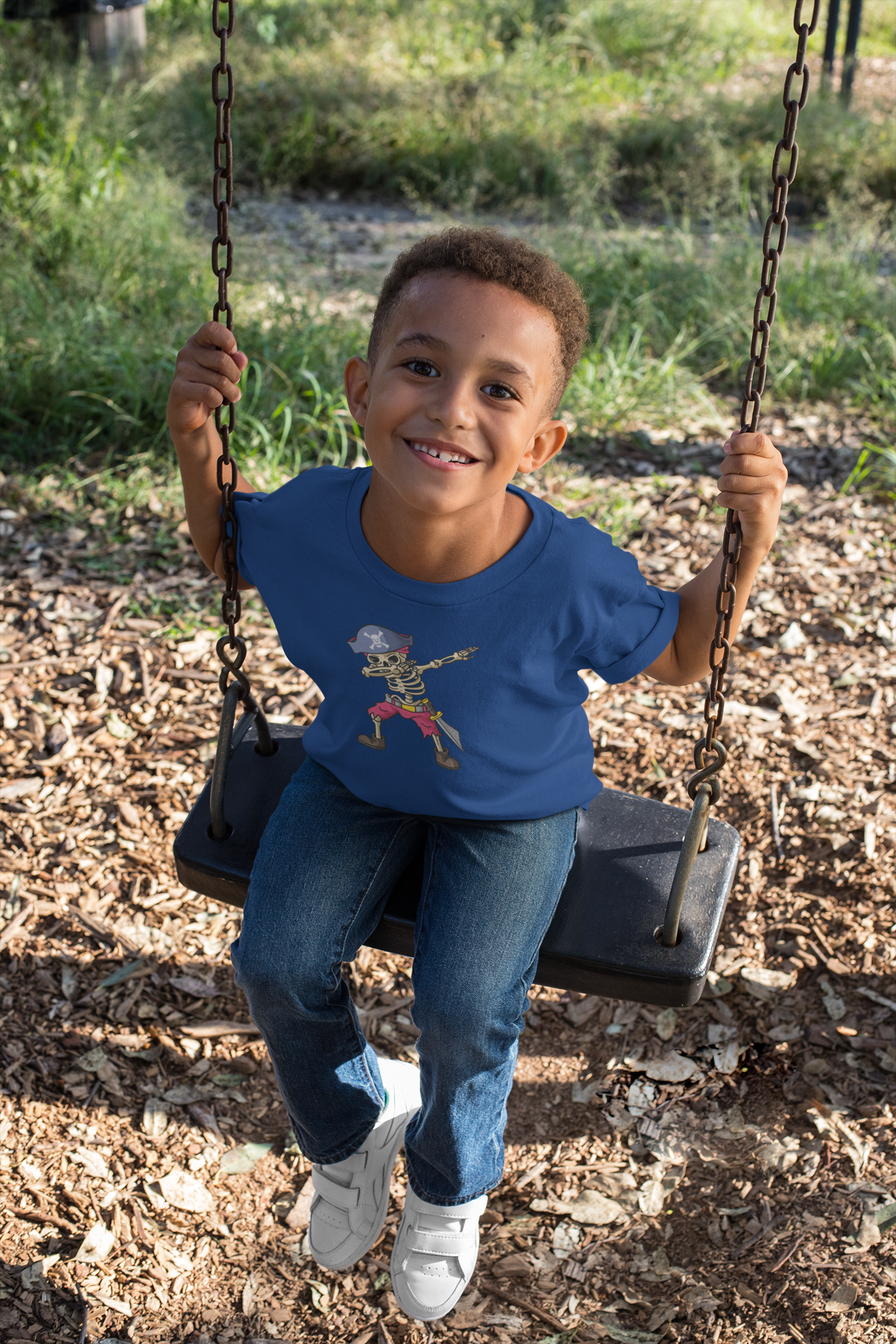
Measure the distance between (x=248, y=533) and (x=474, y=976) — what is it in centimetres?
87

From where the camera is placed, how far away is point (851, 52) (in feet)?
30.8

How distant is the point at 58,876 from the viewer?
3.05 meters

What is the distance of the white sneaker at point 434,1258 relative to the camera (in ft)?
6.95

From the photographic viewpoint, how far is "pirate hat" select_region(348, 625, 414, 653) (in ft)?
6.42

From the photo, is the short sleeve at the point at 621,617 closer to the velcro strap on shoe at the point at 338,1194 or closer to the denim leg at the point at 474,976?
the denim leg at the point at 474,976

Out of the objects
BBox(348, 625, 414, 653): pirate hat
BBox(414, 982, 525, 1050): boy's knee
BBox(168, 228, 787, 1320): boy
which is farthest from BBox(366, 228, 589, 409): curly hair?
BBox(414, 982, 525, 1050): boy's knee

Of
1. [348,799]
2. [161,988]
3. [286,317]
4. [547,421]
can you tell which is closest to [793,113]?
[547,421]

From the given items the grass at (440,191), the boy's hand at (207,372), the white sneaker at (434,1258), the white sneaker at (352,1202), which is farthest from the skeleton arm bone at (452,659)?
the grass at (440,191)

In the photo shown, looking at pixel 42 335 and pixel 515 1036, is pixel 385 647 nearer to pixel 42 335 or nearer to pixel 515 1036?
pixel 515 1036

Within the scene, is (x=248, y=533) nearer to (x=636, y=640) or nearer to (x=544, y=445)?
(x=544, y=445)

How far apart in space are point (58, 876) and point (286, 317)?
3487 mm

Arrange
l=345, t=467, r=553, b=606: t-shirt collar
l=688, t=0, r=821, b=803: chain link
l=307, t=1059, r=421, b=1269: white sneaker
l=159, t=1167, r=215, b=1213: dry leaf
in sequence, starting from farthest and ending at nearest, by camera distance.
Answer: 1. l=159, t=1167, r=215, b=1213: dry leaf
2. l=307, t=1059, r=421, b=1269: white sneaker
3. l=345, t=467, r=553, b=606: t-shirt collar
4. l=688, t=0, r=821, b=803: chain link

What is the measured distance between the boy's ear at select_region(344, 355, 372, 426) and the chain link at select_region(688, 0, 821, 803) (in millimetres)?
627

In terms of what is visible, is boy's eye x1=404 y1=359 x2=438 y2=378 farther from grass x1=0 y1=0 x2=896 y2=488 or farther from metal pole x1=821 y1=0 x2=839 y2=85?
metal pole x1=821 y1=0 x2=839 y2=85
